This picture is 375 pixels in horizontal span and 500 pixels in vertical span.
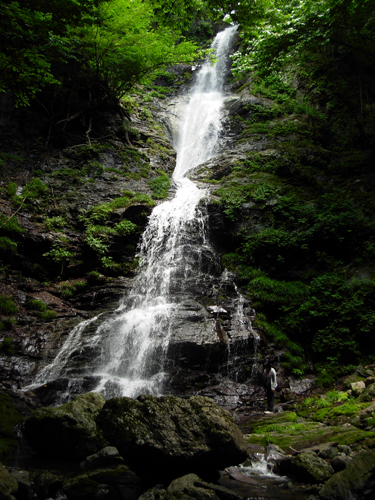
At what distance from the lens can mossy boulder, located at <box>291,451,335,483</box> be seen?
352cm

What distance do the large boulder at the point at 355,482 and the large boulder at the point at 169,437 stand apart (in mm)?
1117

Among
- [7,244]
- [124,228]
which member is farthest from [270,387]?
[7,244]

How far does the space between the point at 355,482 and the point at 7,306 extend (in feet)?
30.5

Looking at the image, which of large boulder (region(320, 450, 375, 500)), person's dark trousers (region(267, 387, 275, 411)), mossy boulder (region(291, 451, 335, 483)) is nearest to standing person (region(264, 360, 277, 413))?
person's dark trousers (region(267, 387, 275, 411))

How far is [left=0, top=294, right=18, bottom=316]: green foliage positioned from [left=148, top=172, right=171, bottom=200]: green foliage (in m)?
7.65

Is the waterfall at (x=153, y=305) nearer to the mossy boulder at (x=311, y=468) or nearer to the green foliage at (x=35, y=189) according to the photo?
the mossy boulder at (x=311, y=468)

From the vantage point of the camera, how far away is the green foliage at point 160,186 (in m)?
14.5

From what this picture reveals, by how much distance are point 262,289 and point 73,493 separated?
26.7 ft

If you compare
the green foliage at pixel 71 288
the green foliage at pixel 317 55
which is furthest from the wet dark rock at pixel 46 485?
the green foliage at pixel 317 55

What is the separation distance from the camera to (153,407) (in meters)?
4.04

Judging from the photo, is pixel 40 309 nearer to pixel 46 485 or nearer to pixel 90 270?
pixel 90 270

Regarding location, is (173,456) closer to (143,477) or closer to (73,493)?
(143,477)

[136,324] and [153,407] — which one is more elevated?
[136,324]

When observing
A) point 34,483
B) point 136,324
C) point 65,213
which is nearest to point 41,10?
point 65,213
